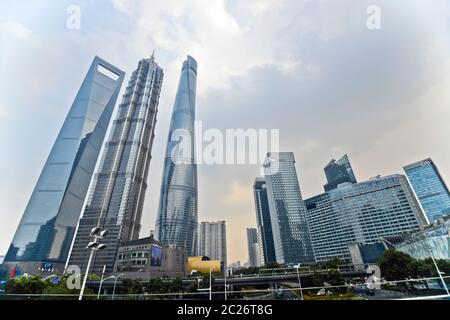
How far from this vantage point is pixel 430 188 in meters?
57.4

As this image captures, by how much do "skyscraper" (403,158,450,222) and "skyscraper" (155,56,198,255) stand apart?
66996 millimetres

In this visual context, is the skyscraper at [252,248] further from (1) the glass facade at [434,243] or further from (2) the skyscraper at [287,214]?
(1) the glass facade at [434,243]

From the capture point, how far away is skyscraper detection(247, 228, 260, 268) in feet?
376

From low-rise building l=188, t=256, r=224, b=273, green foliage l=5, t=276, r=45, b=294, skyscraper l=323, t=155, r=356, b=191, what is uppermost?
skyscraper l=323, t=155, r=356, b=191

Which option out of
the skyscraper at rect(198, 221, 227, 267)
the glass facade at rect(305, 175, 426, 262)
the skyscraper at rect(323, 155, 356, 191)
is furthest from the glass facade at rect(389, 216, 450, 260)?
the skyscraper at rect(198, 221, 227, 267)

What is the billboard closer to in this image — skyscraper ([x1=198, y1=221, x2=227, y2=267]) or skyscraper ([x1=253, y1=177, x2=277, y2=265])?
skyscraper ([x1=253, y1=177, x2=277, y2=265])

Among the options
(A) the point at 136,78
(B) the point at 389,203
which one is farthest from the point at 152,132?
(B) the point at 389,203

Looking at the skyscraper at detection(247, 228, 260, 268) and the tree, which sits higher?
the skyscraper at detection(247, 228, 260, 268)

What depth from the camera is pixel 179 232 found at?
65.8 metres

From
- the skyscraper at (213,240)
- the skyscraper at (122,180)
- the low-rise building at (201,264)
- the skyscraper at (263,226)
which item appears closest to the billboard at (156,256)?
the low-rise building at (201,264)

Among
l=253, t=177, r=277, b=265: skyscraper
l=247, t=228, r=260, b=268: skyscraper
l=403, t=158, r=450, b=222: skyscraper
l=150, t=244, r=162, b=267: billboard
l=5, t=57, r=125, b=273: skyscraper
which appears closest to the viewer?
l=150, t=244, r=162, b=267: billboard
